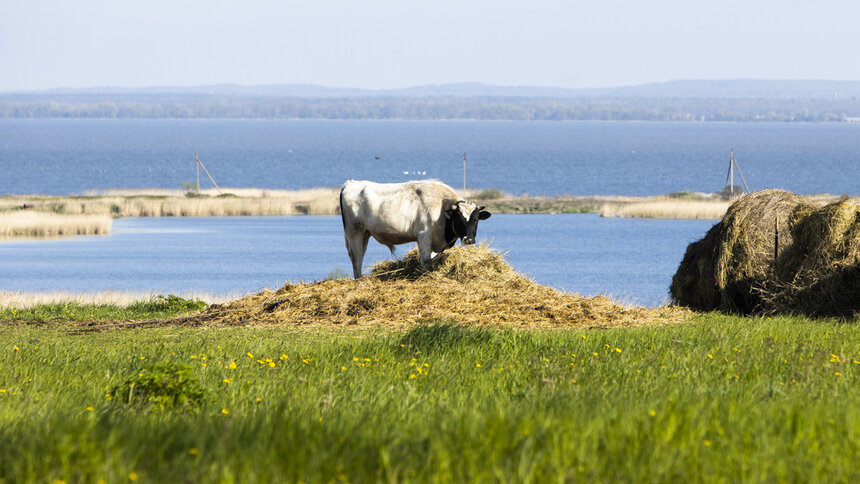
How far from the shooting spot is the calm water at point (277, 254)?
44.8 m

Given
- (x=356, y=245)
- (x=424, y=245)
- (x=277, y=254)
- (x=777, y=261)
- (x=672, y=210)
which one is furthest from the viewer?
(x=672, y=210)

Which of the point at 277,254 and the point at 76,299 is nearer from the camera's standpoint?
the point at 76,299

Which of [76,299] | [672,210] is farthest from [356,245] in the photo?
[672,210]

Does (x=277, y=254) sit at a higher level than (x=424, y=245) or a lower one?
lower

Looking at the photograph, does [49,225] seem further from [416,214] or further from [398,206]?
[416,214]

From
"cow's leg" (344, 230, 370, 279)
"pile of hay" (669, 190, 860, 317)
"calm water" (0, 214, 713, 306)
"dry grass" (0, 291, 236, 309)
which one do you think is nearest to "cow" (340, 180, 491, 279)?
"cow's leg" (344, 230, 370, 279)

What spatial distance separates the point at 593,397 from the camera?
7594 mm

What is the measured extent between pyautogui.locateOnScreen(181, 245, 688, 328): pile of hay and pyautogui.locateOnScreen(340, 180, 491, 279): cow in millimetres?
682

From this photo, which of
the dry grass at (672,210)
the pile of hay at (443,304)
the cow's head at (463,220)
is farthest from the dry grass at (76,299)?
the dry grass at (672,210)

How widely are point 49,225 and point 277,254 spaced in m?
20.3

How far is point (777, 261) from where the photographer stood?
651 inches

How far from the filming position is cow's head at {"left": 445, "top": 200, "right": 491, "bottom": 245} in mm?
18250

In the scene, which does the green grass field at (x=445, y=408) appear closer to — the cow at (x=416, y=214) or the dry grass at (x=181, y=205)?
the cow at (x=416, y=214)

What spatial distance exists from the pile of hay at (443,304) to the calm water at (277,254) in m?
17.0
